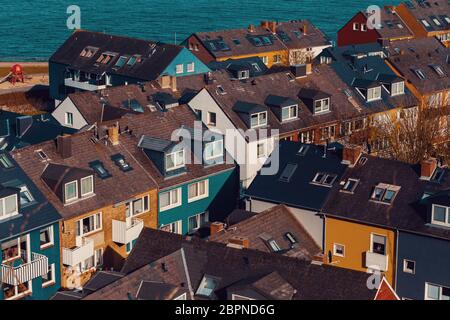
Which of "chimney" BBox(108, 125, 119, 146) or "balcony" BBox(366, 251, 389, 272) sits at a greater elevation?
"chimney" BBox(108, 125, 119, 146)

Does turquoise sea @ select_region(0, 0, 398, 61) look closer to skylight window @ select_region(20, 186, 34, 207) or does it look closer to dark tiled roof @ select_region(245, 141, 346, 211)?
dark tiled roof @ select_region(245, 141, 346, 211)

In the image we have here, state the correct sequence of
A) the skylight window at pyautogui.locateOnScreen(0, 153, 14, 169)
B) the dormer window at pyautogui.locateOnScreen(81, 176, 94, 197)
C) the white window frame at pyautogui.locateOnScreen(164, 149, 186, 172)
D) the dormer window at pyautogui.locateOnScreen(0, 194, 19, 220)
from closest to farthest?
the dormer window at pyautogui.locateOnScreen(0, 194, 19, 220) → the skylight window at pyautogui.locateOnScreen(0, 153, 14, 169) → the dormer window at pyautogui.locateOnScreen(81, 176, 94, 197) → the white window frame at pyautogui.locateOnScreen(164, 149, 186, 172)

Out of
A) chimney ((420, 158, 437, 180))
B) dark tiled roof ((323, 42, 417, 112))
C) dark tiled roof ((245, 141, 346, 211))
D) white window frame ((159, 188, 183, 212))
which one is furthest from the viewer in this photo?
dark tiled roof ((323, 42, 417, 112))

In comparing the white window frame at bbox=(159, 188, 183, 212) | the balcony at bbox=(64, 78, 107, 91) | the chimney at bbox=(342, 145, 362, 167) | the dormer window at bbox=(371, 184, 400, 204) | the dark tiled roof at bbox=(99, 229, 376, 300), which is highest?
the balcony at bbox=(64, 78, 107, 91)

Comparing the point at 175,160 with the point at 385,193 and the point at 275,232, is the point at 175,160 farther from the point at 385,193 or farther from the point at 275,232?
the point at 385,193

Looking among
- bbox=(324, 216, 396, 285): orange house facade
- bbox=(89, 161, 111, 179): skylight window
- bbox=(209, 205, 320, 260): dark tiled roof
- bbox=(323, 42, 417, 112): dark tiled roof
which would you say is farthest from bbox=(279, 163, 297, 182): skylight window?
bbox=(323, 42, 417, 112): dark tiled roof

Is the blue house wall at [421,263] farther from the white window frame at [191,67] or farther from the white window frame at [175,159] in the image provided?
the white window frame at [191,67]
